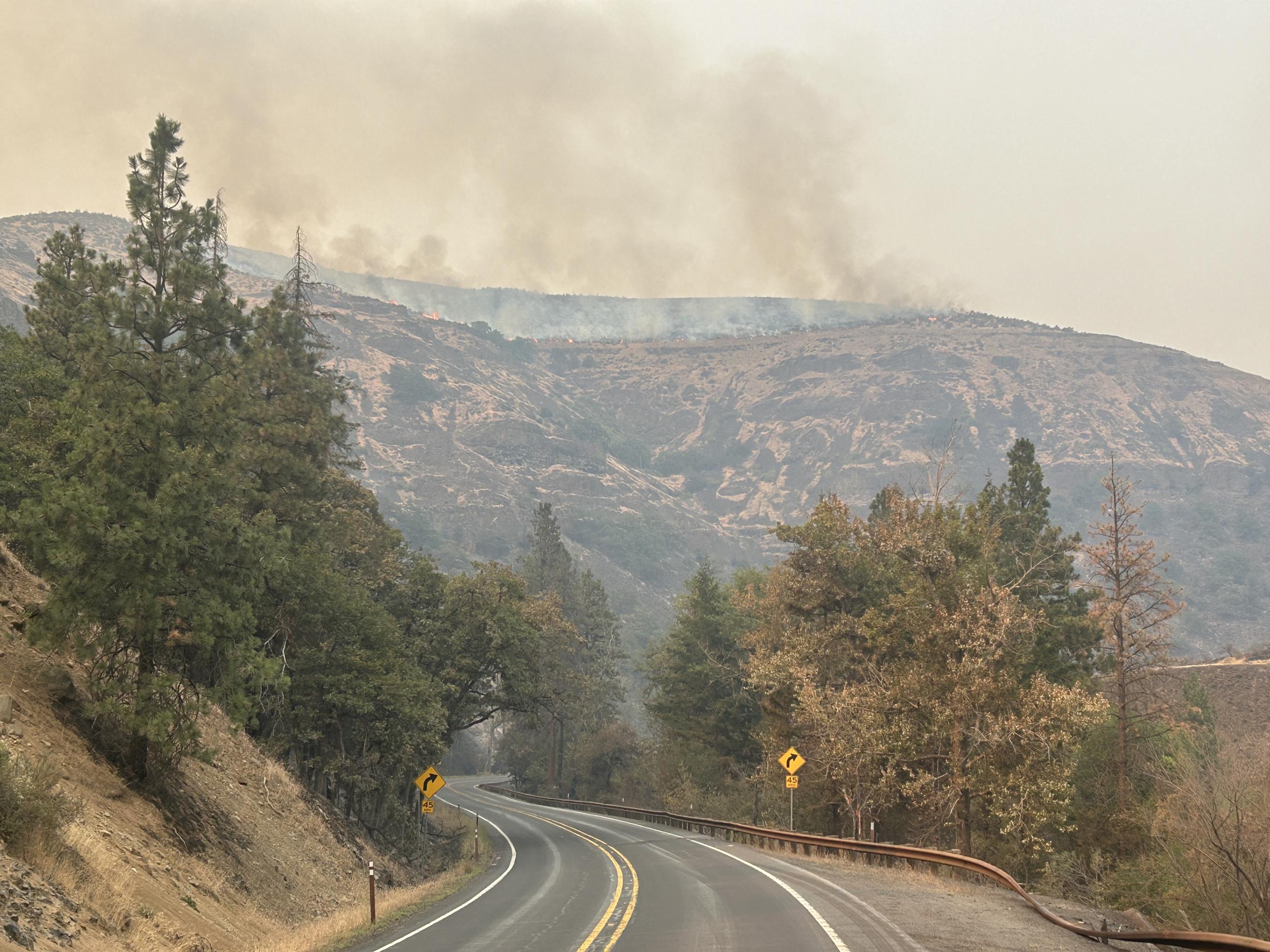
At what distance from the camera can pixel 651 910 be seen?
1717cm

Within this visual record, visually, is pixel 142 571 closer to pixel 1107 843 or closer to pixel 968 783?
pixel 968 783

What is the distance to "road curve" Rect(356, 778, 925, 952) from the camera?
13602 millimetres

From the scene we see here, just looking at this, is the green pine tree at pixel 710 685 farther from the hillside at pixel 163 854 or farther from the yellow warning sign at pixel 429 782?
the hillside at pixel 163 854

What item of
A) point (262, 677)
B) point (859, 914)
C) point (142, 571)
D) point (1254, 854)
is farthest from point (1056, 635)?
point (142, 571)

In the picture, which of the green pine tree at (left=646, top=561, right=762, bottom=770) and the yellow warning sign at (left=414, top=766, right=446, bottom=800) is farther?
the green pine tree at (left=646, top=561, right=762, bottom=770)

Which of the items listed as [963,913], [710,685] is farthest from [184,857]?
[710,685]

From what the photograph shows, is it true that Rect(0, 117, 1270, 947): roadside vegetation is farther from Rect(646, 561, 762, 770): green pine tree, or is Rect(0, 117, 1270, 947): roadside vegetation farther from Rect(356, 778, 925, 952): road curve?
Rect(356, 778, 925, 952): road curve

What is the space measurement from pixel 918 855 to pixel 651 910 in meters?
8.52

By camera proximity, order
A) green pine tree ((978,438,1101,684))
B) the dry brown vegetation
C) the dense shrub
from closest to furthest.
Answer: the dense shrub, the dry brown vegetation, green pine tree ((978,438,1101,684))

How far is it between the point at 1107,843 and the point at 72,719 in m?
35.2

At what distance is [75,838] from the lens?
43.4 feet

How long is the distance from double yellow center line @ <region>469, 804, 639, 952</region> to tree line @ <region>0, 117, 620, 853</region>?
27.5ft

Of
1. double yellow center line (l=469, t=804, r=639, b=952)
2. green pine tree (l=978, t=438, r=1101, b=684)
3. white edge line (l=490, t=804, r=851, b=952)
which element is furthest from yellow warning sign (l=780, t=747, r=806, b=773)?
green pine tree (l=978, t=438, r=1101, b=684)

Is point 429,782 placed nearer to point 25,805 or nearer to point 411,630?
point 411,630
